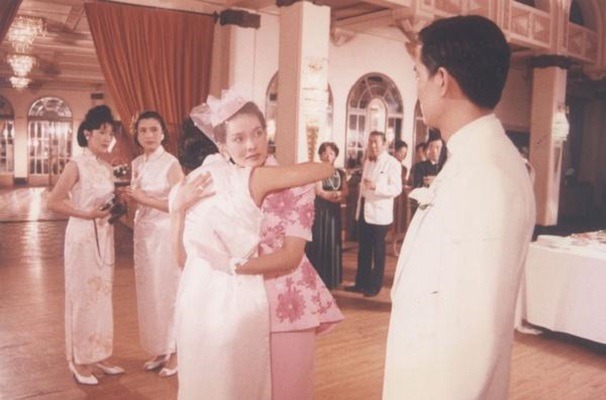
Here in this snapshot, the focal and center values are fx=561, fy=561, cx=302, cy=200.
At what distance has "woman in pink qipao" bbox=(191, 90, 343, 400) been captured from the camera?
180 centimetres

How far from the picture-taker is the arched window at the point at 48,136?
19453 mm

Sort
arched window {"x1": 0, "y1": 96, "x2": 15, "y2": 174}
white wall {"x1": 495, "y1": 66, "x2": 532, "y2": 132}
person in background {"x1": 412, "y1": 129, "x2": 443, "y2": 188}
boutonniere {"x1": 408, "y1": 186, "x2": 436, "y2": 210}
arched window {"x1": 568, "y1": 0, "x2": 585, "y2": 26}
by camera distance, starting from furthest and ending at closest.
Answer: arched window {"x1": 0, "y1": 96, "x2": 15, "y2": 174}, white wall {"x1": 495, "y1": 66, "x2": 532, "y2": 132}, arched window {"x1": 568, "y1": 0, "x2": 585, "y2": 26}, person in background {"x1": 412, "y1": 129, "x2": 443, "y2": 188}, boutonniere {"x1": 408, "y1": 186, "x2": 436, "y2": 210}

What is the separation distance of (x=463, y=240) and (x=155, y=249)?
272 cm

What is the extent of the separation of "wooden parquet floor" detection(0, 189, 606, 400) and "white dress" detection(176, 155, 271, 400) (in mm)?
114

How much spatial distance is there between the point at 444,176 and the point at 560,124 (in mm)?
11055

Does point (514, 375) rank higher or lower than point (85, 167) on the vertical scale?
lower

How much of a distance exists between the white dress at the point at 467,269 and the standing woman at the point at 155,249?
250cm

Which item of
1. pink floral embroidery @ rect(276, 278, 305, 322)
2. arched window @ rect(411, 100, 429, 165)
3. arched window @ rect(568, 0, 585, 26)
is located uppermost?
arched window @ rect(568, 0, 585, 26)

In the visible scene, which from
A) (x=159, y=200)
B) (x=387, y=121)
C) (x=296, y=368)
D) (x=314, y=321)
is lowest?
(x=296, y=368)

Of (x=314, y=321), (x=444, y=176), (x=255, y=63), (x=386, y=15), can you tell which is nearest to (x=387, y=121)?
(x=386, y=15)

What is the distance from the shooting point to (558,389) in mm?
3430

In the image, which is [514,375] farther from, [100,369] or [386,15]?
[386,15]

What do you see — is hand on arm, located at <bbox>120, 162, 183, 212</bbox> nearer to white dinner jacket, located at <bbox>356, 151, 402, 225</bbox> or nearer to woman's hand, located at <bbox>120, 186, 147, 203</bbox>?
woman's hand, located at <bbox>120, 186, 147, 203</bbox>

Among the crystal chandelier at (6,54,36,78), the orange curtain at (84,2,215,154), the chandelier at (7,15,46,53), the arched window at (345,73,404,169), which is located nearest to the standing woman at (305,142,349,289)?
A: the orange curtain at (84,2,215,154)
